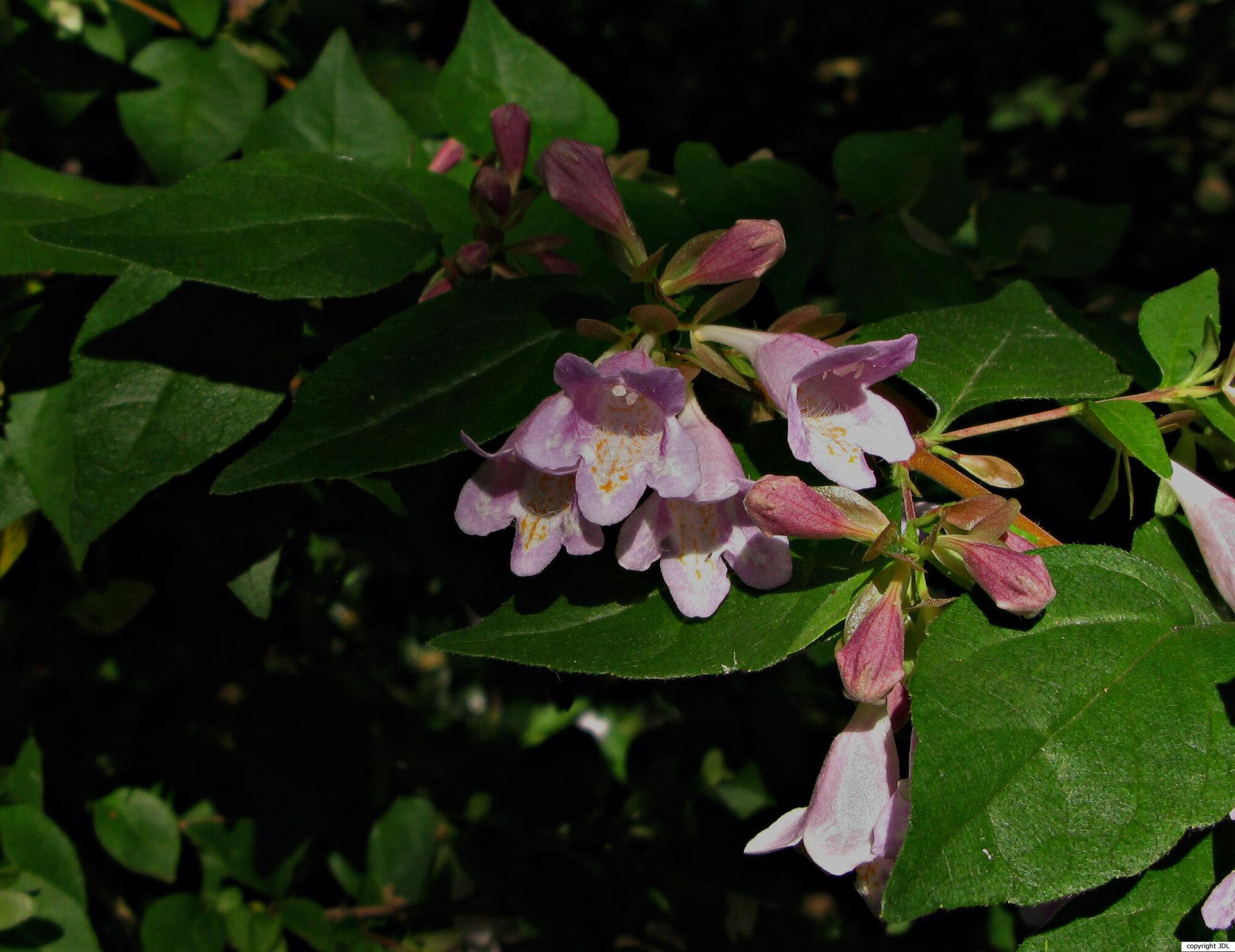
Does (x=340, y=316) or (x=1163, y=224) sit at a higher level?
(x=340, y=316)

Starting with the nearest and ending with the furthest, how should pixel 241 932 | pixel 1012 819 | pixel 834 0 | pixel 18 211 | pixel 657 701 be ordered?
pixel 1012 819
pixel 18 211
pixel 241 932
pixel 657 701
pixel 834 0

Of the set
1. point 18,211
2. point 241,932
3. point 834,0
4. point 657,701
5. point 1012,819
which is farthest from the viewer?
point 834,0

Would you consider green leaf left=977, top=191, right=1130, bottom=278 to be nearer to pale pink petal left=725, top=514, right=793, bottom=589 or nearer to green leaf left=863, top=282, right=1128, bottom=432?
green leaf left=863, top=282, right=1128, bottom=432

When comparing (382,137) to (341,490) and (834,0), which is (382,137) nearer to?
(341,490)

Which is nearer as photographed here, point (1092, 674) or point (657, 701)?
point (1092, 674)

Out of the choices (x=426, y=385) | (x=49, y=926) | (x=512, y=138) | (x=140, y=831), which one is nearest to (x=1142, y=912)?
(x=426, y=385)

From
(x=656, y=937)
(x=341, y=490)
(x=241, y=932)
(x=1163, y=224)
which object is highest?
(x=341, y=490)

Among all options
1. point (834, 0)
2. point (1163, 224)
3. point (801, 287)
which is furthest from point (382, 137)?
point (1163, 224)
